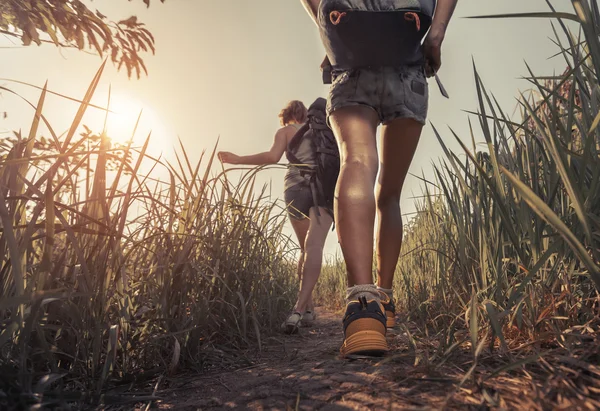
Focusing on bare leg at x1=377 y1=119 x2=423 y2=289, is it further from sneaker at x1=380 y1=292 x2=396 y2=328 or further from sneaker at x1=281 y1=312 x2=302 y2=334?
sneaker at x1=281 y1=312 x2=302 y2=334

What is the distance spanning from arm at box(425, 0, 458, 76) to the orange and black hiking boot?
923mm

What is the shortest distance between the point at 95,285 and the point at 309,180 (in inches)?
76.3

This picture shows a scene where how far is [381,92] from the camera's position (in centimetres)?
147

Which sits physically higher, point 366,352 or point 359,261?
point 359,261

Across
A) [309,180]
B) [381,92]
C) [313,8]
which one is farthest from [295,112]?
[381,92]

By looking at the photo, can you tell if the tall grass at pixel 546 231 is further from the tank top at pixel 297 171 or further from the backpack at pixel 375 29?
the tank top at pixel 297 171

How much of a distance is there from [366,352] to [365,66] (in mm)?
994

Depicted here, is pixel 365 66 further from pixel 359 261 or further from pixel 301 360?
pixel 301 360

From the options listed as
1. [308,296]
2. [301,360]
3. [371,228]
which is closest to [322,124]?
[308,296]

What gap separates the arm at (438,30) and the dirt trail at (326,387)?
1036 millimetres

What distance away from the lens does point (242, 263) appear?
1702 mm

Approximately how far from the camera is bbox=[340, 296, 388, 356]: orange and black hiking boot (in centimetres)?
→ 105

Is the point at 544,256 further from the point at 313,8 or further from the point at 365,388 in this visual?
the point at 313,8

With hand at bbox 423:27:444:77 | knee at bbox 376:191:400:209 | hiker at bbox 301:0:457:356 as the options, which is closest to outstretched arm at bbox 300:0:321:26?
hiker at bbox 301:0:457:356
